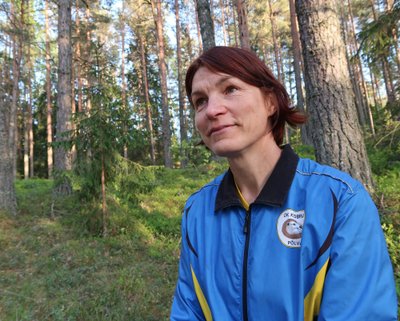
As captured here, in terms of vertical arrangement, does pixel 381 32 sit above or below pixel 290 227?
above

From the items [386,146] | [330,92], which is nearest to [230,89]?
[330,92]

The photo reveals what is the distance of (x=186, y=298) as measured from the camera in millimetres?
1708

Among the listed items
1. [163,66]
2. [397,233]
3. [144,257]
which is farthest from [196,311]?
[163,66]

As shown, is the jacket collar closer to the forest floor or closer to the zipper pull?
the zipper pull

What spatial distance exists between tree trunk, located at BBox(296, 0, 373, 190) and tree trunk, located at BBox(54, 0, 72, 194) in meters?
7.80

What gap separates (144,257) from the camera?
6.15 meters

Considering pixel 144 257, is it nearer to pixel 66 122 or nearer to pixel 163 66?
pixel 66 122

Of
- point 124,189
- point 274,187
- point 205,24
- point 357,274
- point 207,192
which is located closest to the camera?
point 357,274

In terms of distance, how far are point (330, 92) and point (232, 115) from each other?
323 cm

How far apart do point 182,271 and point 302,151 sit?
11.2 meters

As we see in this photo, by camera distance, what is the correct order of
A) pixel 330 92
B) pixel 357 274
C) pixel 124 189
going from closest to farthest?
pixel 357 274
pixel 330 92
pixel 124 189

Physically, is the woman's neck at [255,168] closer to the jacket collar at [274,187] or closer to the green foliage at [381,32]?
the jacket collar at [274,187]

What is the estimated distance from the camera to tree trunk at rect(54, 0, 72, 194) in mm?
10102

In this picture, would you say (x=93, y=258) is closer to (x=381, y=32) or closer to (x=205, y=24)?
(x=205, y=24)
